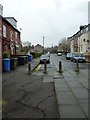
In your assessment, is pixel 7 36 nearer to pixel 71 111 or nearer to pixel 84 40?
pixel 71 111

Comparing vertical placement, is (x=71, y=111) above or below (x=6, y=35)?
below

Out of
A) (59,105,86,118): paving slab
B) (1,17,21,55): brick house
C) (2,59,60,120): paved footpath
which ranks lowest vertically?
(2,59,60,120): paved footpath

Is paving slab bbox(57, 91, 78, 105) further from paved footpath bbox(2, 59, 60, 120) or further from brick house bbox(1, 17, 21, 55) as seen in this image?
brick house bbox(1, 17, 21, 55)

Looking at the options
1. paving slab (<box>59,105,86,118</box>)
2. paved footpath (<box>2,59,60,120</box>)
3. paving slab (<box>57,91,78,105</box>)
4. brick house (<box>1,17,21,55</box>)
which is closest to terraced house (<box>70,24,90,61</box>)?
brick house (<box>1,17,21,55</box>)

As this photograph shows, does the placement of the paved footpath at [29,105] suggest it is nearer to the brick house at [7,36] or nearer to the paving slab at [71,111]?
the paving slab at [71,111]

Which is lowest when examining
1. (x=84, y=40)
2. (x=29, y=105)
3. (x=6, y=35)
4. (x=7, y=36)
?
(x=29, y=105)

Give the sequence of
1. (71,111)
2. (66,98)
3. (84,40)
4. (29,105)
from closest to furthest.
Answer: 1. (71,111)
2. (29,105)
3. (66,98)
4. (84,40)

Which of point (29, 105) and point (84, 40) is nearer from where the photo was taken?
point (29, 105)

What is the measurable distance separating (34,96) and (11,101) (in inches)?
44.3

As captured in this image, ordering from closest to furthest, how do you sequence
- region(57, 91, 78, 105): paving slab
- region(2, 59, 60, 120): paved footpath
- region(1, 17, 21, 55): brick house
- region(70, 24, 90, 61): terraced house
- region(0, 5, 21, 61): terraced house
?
region(2, 59, 60, 120): paved footpath → region(57, 91, 78, 105): paving slab → region(0, 5, 21, 61): terraced house → region(1, 17, 21, 55): brick house → region(70, 24, 90, 61): terraced house

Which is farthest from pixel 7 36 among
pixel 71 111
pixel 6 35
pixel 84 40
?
pixel 84 40

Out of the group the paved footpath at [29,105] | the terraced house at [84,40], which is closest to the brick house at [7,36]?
the terraced house at [84,40]

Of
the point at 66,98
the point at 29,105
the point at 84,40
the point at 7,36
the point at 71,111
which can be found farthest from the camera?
the point at 84,40

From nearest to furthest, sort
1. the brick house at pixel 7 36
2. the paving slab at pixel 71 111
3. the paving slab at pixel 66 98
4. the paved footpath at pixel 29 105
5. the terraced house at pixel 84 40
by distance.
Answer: the paving slab at pixel 71 111
the paved footpath at pixel 29 105
the paving slab at pixel 66 98
the brick house at pixel 7 36
the terraced house at pixel 84 40
